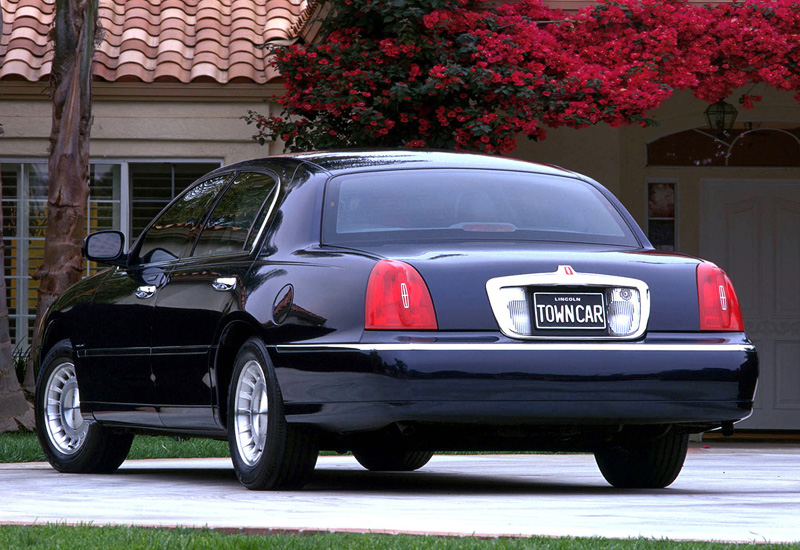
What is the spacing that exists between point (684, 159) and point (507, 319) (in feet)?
30.2

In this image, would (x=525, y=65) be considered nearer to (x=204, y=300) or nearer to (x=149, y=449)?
(x=149, y=449)

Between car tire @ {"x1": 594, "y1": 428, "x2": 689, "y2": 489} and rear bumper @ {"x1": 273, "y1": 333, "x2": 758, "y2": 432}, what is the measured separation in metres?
0.73

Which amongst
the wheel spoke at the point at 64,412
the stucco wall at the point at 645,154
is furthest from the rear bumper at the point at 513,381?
the stucco wall at the point at 645,154

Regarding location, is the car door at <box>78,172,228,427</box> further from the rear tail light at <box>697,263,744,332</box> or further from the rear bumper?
the rear tail light at <box>697,263,744,332</box>

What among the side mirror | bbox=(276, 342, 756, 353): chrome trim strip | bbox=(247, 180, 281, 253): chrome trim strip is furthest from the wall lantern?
bbox=(276, 342, 756, 353): chrome trim strip

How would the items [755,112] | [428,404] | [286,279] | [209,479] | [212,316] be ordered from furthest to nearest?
[755,112] < [209,479] < [212,316] < [286,279] < [428,404]

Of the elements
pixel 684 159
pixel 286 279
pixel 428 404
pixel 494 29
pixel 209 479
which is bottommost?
pixel 209 479

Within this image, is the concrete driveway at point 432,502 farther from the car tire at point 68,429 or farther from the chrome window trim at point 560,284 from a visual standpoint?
the chrome window trim at point 560,284

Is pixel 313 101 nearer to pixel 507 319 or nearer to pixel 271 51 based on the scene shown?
pixel 271 51

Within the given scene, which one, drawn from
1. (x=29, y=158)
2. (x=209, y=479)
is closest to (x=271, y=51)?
(x=29, y=158)

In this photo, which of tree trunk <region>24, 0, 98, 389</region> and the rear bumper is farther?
tree trunk <region>24, 0, 98, 389</region>

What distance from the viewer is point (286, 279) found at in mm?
6375

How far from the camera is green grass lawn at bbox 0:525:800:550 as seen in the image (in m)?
4.58

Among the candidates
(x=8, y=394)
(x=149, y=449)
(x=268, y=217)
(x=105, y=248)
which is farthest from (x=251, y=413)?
(x=8, y=394)
